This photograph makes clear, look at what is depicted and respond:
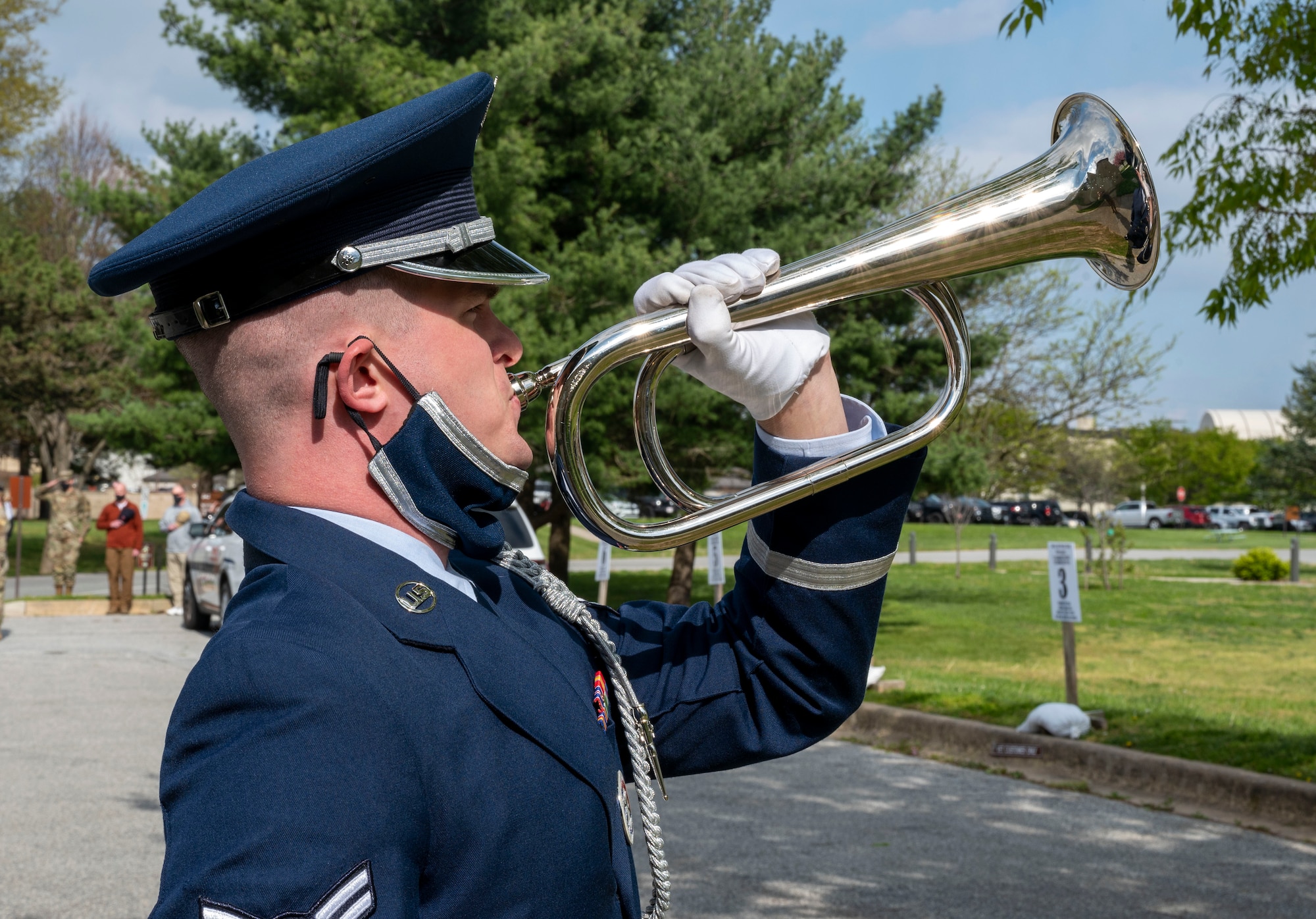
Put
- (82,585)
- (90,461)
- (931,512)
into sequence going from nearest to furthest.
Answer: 1. (82,585)
2. (90,461)
3. (931,512)

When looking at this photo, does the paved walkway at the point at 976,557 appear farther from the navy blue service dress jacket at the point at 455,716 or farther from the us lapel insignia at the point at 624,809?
the us lapel insignia at the point at 624,809

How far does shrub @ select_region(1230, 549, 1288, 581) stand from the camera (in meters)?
23.5

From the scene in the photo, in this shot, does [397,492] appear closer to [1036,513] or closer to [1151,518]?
[1036,513]

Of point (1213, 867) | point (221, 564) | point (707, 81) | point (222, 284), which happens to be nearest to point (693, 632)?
point (222, 284)

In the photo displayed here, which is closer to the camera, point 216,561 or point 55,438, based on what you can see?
point 216,561

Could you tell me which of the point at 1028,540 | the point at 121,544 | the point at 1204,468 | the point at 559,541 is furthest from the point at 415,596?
the point at 1204,468

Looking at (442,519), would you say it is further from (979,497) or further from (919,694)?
(979,497)

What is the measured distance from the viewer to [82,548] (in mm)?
31703

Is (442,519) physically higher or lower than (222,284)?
lower

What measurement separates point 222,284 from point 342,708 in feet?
1.88

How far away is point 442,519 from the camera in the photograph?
5.32ft

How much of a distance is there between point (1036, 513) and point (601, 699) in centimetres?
5363

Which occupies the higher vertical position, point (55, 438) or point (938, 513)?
point (55, 438)

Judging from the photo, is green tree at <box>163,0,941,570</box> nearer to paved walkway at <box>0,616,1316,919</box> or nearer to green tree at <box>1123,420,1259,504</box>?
paved walkway at <box>0,616,1316,919</box>
